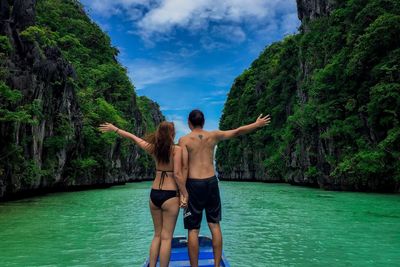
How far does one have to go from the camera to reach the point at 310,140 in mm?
42188

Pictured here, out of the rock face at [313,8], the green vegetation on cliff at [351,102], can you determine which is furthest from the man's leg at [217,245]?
the rock face at [313,8]

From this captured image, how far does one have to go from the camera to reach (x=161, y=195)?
4641mm

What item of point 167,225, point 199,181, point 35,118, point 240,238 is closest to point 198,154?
point 199,181

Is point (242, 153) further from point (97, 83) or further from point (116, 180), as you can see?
point (97, 83)

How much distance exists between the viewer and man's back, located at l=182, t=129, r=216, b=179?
4.80m

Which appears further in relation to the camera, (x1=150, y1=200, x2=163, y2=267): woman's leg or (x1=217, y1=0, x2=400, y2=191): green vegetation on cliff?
(x1=217, y1=0, x2=400, y2=191): green vegetation on cliff

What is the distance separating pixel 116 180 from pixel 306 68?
1271 inches

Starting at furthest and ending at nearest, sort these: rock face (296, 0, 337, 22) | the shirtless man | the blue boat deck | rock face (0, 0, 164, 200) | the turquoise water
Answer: rock face (296, 0, 337, 22) < rock face (0, 0, 164, 200) < the turquoise water < the blue boat deck < the shirtless man

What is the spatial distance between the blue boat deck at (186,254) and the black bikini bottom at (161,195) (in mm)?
962

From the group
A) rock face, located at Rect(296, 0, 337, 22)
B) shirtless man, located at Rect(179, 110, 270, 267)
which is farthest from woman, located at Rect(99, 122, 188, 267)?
rock face, located at Rect(296, 0, 337, 22)

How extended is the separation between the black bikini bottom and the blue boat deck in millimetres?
962

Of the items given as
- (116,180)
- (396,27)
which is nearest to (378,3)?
(396,27)

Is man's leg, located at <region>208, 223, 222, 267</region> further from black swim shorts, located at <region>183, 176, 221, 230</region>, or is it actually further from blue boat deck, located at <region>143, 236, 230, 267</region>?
black swim shorts, located at <region>183, 176, 221, 230</region>

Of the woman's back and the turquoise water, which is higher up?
the woman's back
